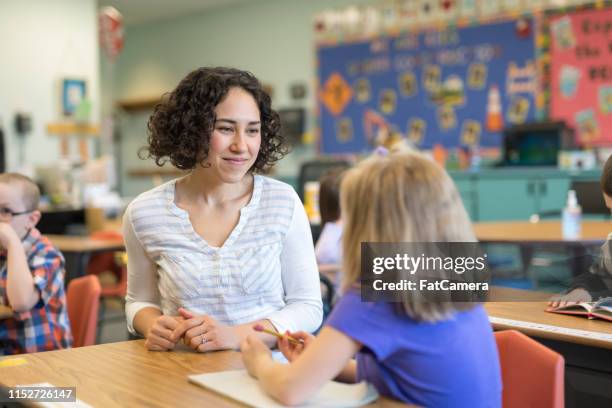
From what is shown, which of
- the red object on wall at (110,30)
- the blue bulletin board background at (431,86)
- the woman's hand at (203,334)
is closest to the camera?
the woman's hand at (203,334)

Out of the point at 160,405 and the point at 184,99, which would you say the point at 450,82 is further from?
the point at 160,405

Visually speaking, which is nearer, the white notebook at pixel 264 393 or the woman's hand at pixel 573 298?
the white notebook at pixel 264 393

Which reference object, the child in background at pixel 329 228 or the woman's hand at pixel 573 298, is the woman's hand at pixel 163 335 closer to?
the woman's hand at pixel 573 298

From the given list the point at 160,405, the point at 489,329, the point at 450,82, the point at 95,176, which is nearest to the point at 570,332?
the point at 489,329

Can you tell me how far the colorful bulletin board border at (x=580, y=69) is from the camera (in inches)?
252

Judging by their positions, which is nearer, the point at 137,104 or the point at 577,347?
the point at 577,347

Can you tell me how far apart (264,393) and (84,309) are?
1.46 m

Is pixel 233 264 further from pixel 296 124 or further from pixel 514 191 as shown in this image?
pixel 296 124

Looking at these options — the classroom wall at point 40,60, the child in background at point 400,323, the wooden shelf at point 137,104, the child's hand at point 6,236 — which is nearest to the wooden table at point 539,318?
the child in background at point 400,323

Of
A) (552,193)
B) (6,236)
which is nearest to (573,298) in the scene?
(6,236)

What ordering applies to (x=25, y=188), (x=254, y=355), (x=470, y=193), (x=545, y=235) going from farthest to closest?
(x=470, y=193) < (x=545, y=235) < (x=25, y=188) < (x=254, y=355)

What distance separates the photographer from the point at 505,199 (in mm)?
6254

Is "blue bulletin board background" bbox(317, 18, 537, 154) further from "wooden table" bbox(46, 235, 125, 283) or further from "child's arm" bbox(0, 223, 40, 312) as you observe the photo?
"child's arm" bbox(0, 223, 40, 312)

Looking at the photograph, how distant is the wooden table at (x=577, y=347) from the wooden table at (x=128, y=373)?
714 mm
